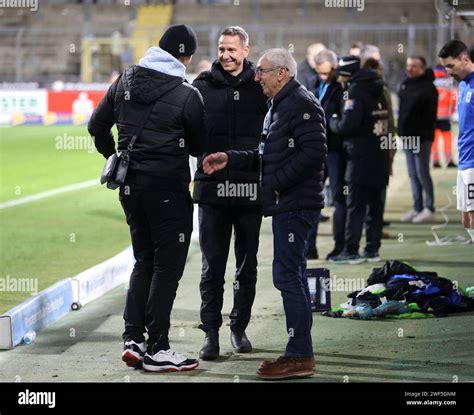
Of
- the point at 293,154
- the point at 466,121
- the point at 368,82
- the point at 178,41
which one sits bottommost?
the point at 293,154

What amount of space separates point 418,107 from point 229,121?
25.1 ft

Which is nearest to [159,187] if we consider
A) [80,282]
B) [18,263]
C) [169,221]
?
[169,221]

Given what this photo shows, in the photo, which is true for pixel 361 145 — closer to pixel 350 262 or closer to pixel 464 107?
pixel 350 262

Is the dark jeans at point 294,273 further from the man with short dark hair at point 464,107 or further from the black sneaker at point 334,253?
the black sneaker at point 334,253

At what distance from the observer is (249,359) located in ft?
25.5

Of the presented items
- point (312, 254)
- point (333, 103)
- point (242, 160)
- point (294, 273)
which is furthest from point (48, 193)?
point (294, 273)

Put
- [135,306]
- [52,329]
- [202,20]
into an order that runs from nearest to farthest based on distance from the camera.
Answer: [135,306] < [52,329] < [202,20]

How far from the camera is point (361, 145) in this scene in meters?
11.7

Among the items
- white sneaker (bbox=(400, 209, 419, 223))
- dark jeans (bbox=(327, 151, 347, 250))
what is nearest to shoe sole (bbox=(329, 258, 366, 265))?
dark jeans (bbox=(327, 151, 347, 250))

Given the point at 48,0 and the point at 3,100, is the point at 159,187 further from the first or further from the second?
the point at 48,0

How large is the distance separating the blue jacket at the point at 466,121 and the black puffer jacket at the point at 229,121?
Result: 1841 mm

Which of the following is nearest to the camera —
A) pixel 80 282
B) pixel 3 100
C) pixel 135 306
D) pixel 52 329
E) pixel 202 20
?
pixel 135 306

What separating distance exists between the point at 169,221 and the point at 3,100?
3004 centimetres

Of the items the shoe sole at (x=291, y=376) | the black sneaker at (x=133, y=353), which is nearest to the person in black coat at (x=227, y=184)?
the black sneaker at (x=133, y=353)
